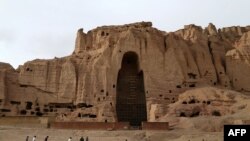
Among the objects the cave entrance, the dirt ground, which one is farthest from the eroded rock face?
the dirt ground

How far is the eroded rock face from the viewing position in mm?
47281

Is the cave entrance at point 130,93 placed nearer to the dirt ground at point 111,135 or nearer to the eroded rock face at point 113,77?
the eroded rock face at point 113,77

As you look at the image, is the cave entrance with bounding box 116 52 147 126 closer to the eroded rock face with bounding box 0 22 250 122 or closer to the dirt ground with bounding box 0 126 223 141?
the eroded rock face with bounding box 0 22 250 122

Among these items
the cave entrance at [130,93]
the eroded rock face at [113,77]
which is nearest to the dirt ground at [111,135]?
the eroded rock face at [113,77]

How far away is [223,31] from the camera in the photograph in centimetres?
7494

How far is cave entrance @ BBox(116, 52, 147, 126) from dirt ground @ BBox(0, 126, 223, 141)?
13.4 meters

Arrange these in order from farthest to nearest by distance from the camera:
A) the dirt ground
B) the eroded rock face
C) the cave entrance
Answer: the cave entrance < the eroded rock face < the dirt ground

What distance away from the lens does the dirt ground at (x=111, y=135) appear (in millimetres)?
30263

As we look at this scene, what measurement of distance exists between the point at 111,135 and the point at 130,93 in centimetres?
1725

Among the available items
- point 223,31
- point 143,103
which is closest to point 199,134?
point 143,103

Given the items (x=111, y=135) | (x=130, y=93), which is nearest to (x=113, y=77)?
(x=130, y=93)

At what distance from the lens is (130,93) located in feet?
164

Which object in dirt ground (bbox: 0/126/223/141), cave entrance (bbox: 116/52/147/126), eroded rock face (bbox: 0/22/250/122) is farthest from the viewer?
cave entrance (bbox: 116/52/147/126)

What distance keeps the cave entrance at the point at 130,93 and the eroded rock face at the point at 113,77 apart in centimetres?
14
